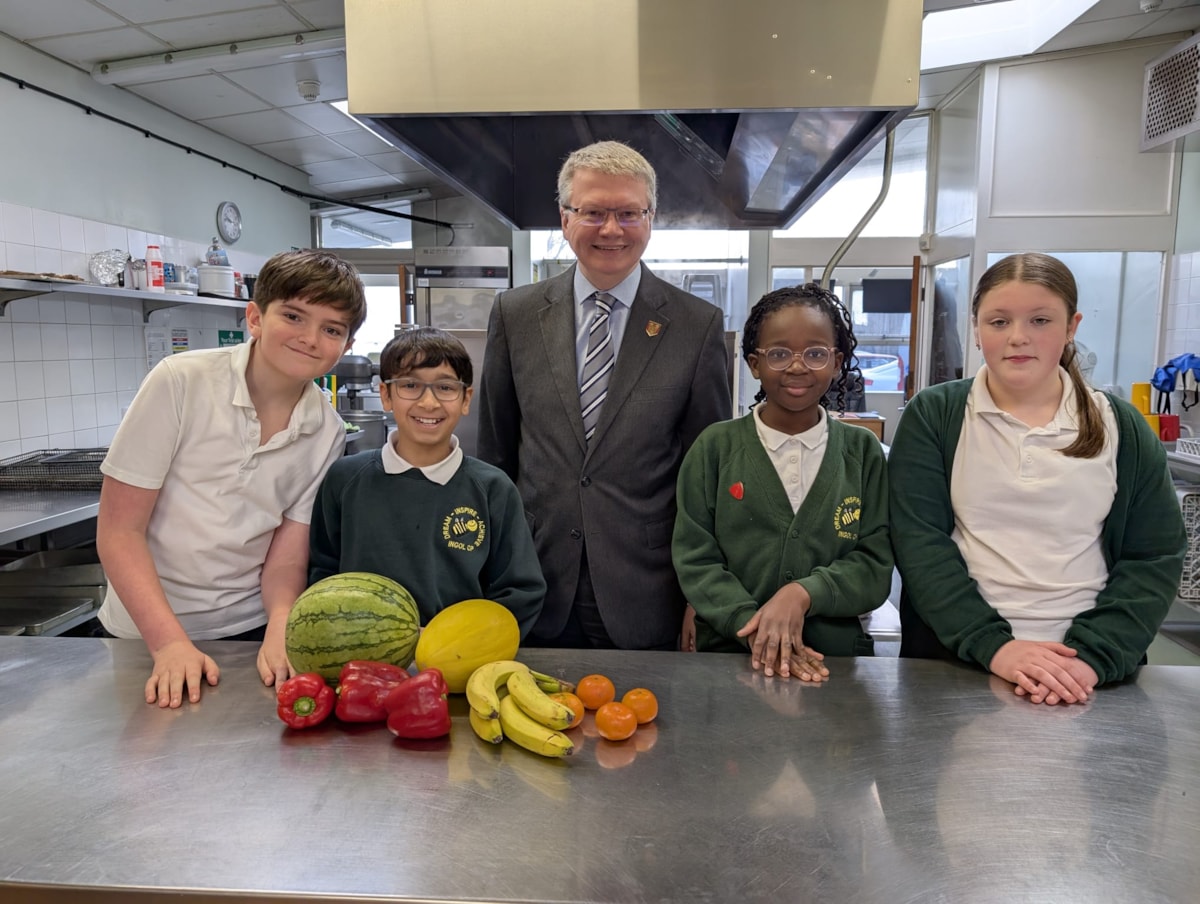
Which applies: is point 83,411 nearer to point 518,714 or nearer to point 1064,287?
point 518,714

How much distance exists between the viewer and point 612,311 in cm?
181

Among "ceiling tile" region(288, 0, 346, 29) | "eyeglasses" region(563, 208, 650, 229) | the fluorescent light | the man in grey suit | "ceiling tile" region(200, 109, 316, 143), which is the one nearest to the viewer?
"eyeglasses" region(563, 208, 650, 229)

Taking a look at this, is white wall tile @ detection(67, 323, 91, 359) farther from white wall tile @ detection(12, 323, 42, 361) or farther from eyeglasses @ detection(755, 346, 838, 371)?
eyeglasses @ detection(755, 346, 838, 371)

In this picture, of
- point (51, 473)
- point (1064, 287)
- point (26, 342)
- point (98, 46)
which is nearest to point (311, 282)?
point (1064, 287)

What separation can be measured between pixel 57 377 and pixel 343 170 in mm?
3726

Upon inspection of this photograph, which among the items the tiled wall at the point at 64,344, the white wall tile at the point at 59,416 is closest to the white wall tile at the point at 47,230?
the tiled wall at the point at 64,344

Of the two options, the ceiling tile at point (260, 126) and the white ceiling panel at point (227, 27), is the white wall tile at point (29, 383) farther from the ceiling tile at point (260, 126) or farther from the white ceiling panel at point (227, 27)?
the ceiling tile at point (260, 126)

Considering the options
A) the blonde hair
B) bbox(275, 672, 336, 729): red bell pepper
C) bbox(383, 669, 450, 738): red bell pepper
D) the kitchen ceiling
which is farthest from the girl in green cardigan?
the kitchen ceiling

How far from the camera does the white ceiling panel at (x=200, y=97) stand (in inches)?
184

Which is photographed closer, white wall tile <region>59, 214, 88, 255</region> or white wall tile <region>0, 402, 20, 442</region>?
white wall tile <region>0, 402, 20, 442</region>

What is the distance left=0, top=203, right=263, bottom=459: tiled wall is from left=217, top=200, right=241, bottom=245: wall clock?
76 cm

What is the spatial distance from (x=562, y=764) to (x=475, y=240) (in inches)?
326

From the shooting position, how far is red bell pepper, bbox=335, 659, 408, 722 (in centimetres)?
106

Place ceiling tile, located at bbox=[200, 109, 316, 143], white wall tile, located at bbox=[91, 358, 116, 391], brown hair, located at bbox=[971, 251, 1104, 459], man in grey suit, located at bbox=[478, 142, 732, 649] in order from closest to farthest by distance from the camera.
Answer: brown hair, located at bbox=[971, 251, 1104, 459], man in grey suit, located at bbox=[478, 142, 732, 649], white wall tile, located at bbox=[91, 358, 116, 391], ceiling tile, located at bbox=[200, 109, 316, 143]
